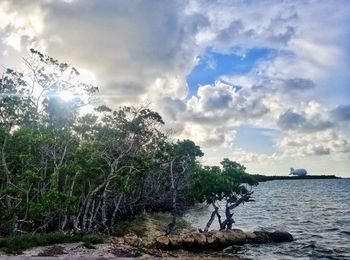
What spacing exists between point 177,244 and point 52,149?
1463cm

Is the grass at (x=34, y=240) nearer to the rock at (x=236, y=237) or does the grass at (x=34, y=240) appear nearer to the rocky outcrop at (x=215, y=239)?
the rocky outcrop at (x=215, y=239)

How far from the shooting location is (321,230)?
56.7 m

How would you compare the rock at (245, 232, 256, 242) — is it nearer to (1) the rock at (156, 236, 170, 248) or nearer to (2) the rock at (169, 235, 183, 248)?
(2) the rock at (169, 235, 183, 248)

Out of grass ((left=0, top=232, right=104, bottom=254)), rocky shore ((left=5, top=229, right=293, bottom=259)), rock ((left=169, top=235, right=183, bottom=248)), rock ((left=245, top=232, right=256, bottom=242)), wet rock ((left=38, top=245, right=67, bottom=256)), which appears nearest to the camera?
wet rock ((left=38, top=245, right=67, bottom=256))

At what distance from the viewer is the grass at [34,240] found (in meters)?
28.7

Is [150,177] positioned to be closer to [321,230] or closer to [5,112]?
[321,230]

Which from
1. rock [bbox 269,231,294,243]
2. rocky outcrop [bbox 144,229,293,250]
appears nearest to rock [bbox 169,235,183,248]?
rocky outcrop [bbox 144,229,293,250]

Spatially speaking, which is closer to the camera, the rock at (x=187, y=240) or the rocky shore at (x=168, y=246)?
the rocky shore at (x=168, y=246)

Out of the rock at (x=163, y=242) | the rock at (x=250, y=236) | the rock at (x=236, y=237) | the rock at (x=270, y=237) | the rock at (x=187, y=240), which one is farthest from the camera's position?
the rock at (x=270, y=237)

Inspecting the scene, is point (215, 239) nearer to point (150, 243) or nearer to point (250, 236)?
point (250, 236)

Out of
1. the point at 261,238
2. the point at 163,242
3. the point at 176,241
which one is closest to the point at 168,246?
the point at 163,242

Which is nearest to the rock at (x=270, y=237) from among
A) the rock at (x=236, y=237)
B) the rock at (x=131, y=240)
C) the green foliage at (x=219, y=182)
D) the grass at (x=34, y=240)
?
the rock at (x=236, y=237)

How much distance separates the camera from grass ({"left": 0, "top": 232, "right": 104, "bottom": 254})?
2873 cm

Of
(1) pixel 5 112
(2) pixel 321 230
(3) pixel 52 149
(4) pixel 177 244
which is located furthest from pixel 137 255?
(2) pixel 321 230
